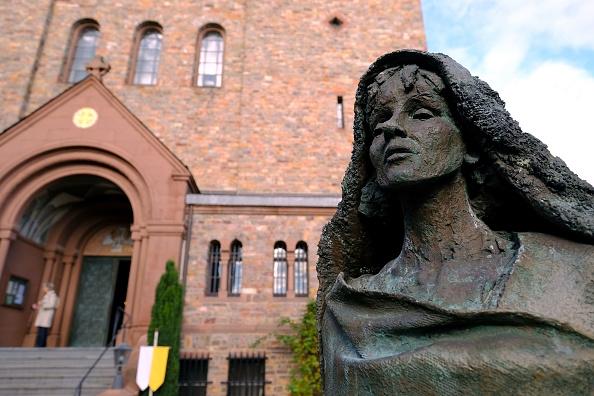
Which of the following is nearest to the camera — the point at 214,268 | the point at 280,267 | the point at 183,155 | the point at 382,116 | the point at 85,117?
the point at 382,116

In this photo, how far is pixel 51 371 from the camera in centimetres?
816

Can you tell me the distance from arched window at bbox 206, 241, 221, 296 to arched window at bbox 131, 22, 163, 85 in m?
7.90

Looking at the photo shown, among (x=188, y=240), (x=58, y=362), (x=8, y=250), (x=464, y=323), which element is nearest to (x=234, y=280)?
(x=188, y=240)

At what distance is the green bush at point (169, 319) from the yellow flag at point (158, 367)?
13.9 inches

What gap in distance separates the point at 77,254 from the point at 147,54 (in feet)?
25.3

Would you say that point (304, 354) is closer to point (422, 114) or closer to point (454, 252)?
point (454, 252)

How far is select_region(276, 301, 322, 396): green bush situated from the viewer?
29.9 feet

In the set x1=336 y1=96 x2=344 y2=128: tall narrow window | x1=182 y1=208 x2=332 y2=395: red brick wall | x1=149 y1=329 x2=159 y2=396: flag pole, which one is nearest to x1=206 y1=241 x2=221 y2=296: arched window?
x1=182 y1=208 x2=332 y2=395: red brick wall

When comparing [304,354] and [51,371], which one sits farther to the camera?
[304,354]

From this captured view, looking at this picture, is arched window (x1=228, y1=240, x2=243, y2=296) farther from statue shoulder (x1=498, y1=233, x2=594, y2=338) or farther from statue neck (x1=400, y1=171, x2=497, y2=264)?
statue shoulder (x1=498, y1=233, x2=594, y2=338)

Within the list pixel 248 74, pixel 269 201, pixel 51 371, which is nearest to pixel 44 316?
pixel 51 371

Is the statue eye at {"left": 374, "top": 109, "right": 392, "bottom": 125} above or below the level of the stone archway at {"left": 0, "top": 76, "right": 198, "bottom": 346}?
below

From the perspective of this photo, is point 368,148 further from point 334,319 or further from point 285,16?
point 285,16

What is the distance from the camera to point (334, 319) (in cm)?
156
